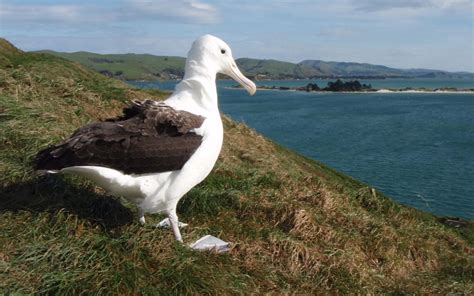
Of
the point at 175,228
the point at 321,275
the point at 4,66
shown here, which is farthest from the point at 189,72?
the point at 4,66

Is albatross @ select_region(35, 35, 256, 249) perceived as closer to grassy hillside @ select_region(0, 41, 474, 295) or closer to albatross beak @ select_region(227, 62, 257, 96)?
albatross beak @ select_region(227, 62, 257, 96)

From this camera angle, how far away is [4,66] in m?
12.1

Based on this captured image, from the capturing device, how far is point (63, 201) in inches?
214

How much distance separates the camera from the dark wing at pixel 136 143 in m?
4.53

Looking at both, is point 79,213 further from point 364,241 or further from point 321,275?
point 364,241

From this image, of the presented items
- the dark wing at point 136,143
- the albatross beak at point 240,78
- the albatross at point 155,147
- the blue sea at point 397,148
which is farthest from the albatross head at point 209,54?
the blue sea at point 397,148

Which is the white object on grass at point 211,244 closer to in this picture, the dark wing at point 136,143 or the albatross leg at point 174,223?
the albatross leg at point 174,223

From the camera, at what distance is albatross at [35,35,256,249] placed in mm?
4562

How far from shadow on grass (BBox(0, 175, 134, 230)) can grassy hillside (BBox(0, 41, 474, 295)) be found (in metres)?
0.01

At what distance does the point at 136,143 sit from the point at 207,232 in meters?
1.63

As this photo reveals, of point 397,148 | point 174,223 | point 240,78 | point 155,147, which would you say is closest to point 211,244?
point 174,223

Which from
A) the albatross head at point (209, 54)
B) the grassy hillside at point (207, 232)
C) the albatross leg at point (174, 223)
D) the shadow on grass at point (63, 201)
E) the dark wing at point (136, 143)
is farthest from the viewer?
the albatross head at point (209, 54)

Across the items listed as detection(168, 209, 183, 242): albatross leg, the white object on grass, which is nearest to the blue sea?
the white object on grass

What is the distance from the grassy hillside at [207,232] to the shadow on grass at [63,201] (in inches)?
0.5
